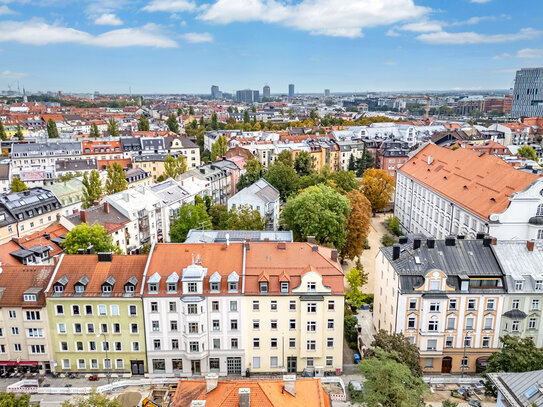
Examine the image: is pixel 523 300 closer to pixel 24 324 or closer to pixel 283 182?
pixel 24 324

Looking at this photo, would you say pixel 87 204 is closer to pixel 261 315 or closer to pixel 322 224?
pixel 322 224

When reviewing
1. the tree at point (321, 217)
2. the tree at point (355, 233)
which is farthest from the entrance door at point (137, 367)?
the tree at point (355, 233)

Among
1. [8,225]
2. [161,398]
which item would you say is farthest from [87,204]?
[161,398]

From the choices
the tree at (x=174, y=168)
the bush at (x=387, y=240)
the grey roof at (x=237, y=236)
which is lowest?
the bush at (x=387, y=240)

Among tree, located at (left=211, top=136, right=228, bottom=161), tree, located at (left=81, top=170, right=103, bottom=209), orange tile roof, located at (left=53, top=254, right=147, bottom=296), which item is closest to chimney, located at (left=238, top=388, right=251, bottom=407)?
orange tile roof, located at (left=53, top=254, right=147, bottom=296)

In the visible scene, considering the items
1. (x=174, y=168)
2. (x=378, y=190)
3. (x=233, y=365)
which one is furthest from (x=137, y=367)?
(x=378, y=190)

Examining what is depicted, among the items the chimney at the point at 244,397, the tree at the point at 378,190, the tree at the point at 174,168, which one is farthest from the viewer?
the tree at the point at 174,168

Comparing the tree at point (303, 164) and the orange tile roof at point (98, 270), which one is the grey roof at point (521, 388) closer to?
the orange tile roof at point (98, 270)
